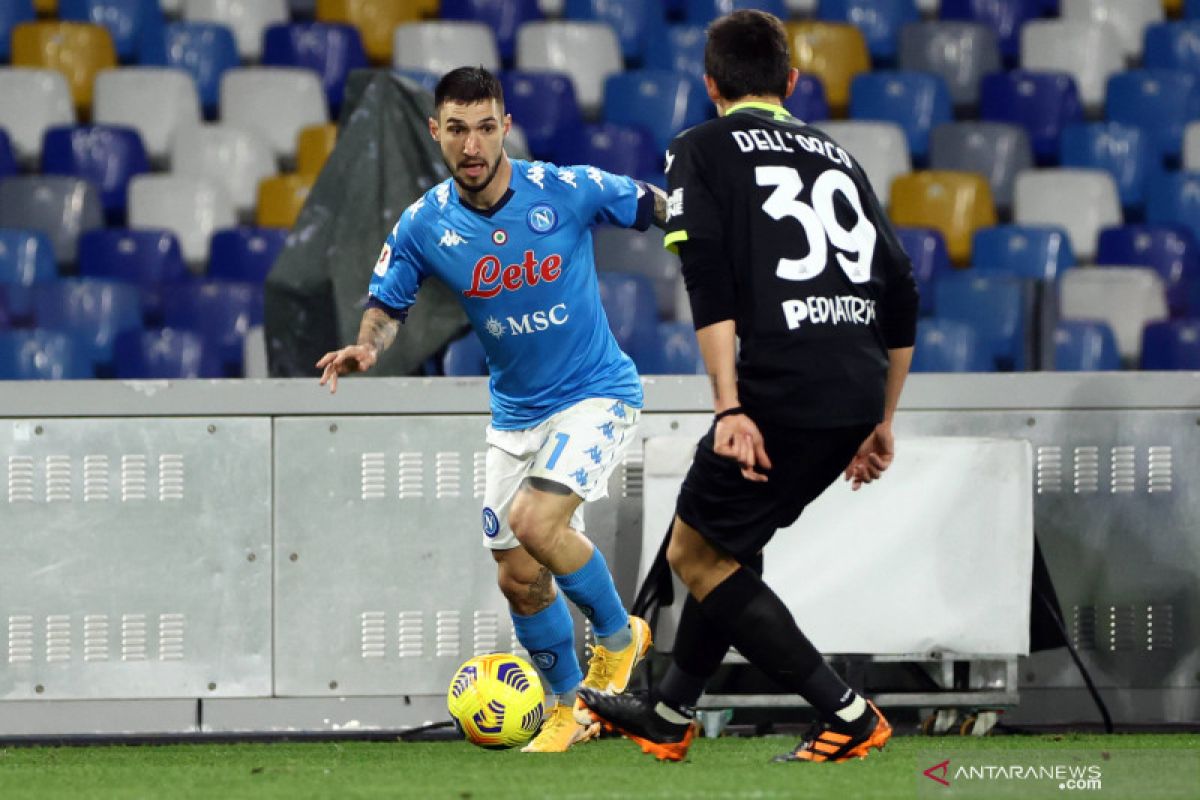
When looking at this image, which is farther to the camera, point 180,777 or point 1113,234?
point 1113,234

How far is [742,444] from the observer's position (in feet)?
13.2

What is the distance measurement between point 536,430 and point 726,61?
1.49 metres

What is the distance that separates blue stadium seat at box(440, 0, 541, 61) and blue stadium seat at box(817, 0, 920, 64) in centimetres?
171

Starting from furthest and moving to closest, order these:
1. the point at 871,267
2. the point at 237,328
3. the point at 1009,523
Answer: the point at 237,328
the point at 1009,523
the point at 871,267

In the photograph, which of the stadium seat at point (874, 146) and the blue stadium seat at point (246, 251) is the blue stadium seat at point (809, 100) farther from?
the blue stadium seat at point (246, 251)

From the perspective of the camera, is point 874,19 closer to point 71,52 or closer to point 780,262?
point 71,52

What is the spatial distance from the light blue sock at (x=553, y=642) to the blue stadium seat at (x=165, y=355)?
2992 mm

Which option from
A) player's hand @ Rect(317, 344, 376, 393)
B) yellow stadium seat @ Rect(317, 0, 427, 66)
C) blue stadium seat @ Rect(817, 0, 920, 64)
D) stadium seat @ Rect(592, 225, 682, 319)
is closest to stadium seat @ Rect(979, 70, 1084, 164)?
blue stadium seat @ Rect(817, 0, 920, 64)

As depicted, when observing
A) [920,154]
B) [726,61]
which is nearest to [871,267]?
[726,61]

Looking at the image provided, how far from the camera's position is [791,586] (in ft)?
19.5

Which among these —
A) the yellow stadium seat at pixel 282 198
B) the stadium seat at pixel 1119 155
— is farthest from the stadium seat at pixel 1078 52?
the yellow stadium seat at pixel 282 198

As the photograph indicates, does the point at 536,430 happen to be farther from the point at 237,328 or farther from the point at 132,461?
the point at 237,328

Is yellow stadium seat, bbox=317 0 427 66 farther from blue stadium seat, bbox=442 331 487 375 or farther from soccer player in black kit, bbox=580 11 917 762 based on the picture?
soccer player in black kit, bbox=580 11 917 762

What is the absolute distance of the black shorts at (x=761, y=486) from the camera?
4211mm
